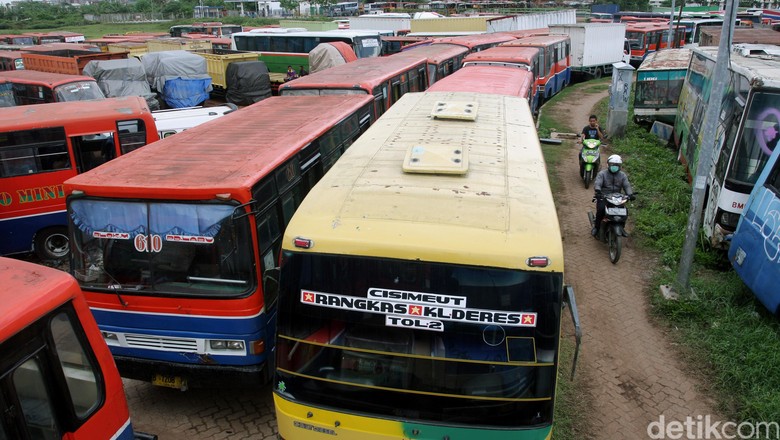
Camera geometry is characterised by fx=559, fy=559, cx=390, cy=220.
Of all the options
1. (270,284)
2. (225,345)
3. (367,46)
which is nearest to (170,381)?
(225,345)

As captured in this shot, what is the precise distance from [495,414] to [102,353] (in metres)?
2.63

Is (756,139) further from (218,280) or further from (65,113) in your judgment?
(65,113)

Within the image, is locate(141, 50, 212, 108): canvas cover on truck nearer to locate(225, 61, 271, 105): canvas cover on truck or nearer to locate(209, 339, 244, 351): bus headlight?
locate(225, 61, 271, 105): canvas cover on truck

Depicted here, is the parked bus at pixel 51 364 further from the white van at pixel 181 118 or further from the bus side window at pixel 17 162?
the white van at pixel 181 118

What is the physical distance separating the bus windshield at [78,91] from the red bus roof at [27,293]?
1383 centimetres

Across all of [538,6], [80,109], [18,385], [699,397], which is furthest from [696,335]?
[538,6]

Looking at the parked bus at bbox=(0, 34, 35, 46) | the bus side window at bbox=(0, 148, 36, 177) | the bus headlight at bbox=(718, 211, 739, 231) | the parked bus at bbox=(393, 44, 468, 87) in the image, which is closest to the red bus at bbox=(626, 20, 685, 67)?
the parked bus at bbox=(393, 44, 468, 87)

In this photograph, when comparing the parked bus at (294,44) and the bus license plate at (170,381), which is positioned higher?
the parked bus at (294,44)

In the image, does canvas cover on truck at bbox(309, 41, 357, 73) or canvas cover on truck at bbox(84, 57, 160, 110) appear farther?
canvas cover on truck at bbox(309, 41, 357, 73)

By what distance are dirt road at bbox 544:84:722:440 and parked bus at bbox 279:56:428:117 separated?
14.3 feet

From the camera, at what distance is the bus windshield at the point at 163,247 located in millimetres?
4738

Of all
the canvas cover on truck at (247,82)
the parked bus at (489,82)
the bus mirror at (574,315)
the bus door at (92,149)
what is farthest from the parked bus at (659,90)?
the bus mirror at (574,315)

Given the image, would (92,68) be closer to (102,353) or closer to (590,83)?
(102,353)

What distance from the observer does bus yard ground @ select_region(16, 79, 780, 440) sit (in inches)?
209
